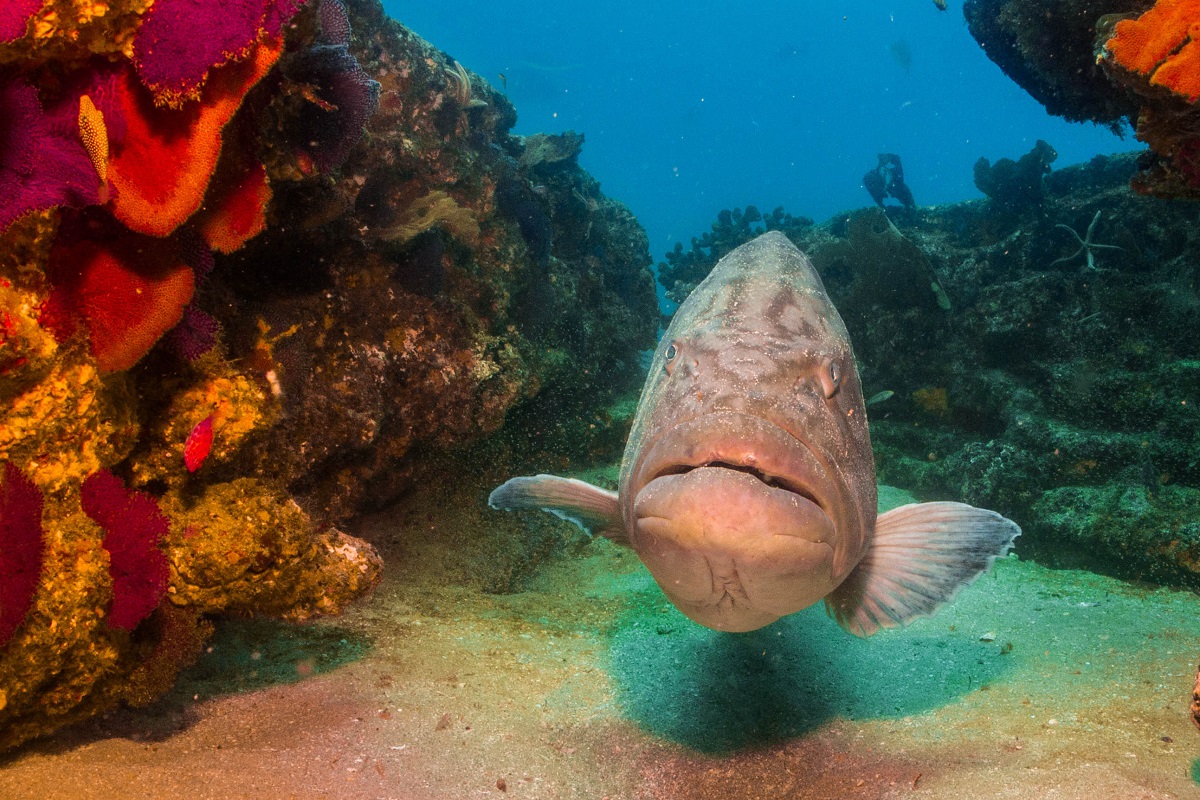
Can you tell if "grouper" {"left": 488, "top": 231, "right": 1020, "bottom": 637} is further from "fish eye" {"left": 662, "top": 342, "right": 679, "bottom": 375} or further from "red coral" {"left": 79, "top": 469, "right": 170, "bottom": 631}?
"red coral" {"left": 79, "top": 469, "right": 170, "bottom": 631}

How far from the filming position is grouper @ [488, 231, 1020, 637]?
2.33 metres

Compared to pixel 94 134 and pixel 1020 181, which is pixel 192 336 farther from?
pixel 1020 181

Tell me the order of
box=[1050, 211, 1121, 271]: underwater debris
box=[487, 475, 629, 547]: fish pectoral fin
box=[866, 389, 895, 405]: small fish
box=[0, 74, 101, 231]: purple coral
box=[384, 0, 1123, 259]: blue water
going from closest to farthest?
box=[0, 74, 101, 231]: purple coral
box=[487, 475, 629, 547]: fish pectoral fin
box=[1050, 211, 1121, 271]: underwater debris
box=[866, 389, 895, 405]: small fish
box=[384, 0, 1123, 259]: blue water

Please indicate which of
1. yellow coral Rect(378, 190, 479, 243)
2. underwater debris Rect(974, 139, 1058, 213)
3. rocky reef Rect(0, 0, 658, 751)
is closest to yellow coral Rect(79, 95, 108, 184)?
rocky reef Rect(0, 0, 658, 751)

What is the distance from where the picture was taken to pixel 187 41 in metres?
2.55

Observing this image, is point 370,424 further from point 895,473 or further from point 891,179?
point 891,179

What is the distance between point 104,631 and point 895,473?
349 inches

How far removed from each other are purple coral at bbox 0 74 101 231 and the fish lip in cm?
259

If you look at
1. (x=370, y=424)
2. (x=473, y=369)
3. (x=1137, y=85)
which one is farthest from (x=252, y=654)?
(x=1137, y=85)

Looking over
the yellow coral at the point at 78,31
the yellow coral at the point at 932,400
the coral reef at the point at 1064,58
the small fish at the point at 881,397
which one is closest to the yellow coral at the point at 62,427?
the yellow coral at the point at 78,31

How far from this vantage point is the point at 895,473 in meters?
8.79

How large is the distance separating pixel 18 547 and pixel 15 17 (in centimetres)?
192

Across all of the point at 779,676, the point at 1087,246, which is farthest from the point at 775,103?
the point at 779,676

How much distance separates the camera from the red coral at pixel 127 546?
2.75 meters
